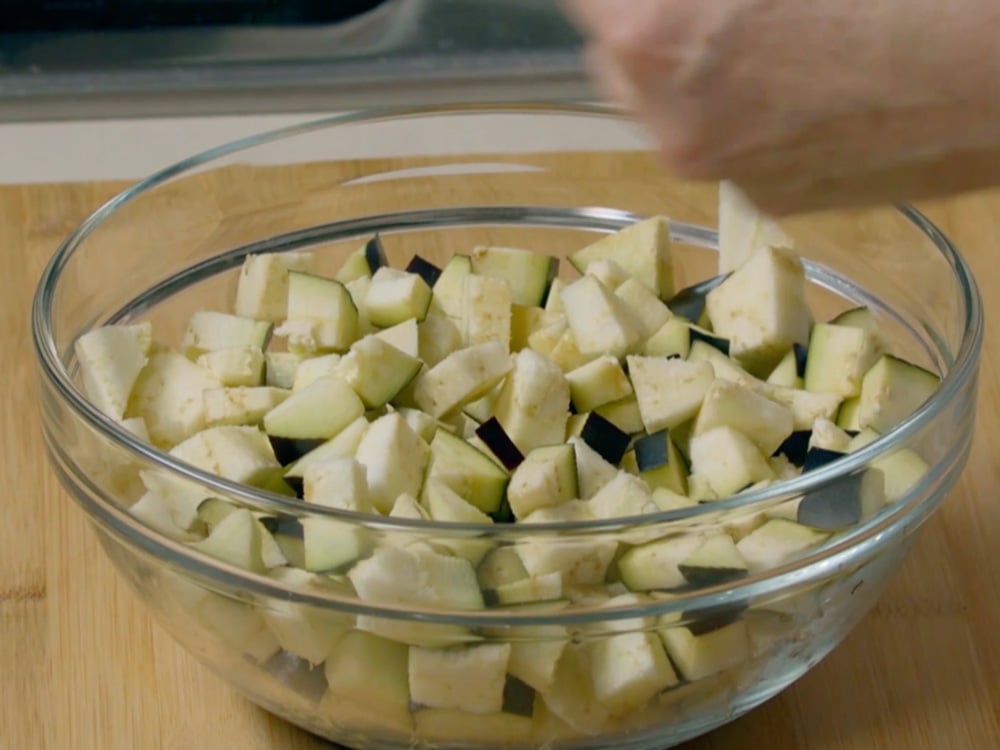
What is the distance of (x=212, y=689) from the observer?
0.97 meters

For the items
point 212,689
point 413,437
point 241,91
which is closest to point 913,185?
point 413,437

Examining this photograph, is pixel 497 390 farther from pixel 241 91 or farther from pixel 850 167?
pixel 241 91

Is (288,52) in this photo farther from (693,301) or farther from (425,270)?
(693,301)

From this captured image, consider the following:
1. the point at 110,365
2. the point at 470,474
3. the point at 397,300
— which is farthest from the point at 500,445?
the point at 110,365

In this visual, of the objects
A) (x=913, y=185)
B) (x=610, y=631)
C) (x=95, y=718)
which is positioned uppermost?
(x=913, y=185)

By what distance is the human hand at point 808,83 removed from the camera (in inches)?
25.5

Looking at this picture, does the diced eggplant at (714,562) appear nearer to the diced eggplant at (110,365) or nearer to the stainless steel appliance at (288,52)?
the diced eggplant at (110,365)

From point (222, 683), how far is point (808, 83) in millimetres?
562

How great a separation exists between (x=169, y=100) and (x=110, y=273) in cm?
87

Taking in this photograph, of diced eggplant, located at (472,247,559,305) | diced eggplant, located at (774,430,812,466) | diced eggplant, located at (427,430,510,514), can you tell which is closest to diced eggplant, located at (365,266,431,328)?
diced eggplant, located at (472,247,559,305)

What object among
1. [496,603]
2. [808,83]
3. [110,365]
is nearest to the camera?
[808,83]

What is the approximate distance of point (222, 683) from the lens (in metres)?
0.98

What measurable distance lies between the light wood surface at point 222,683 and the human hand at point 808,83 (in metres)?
0.41

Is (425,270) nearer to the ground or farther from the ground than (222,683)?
farther from the ground
